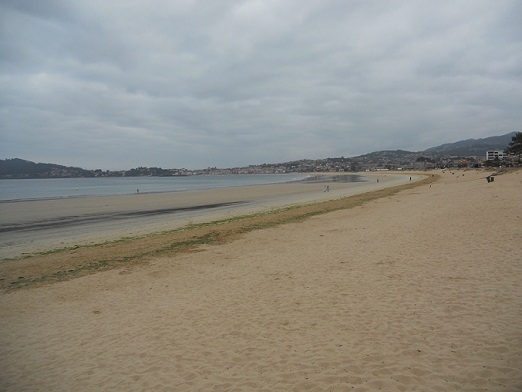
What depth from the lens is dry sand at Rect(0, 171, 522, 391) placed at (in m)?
4.38

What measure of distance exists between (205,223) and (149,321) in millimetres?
13631

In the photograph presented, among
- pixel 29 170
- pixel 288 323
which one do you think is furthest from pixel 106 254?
pixel 29 170

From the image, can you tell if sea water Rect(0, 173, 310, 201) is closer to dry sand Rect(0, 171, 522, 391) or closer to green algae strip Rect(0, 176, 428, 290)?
green algae strip Rect(0, 176, 428, 290)

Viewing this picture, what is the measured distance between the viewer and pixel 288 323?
5980 mm

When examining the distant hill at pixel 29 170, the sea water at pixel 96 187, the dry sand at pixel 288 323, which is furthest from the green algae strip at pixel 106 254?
the distant hill at pixel 29 170

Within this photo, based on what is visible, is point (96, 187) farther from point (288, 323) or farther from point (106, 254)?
point (288, 323)

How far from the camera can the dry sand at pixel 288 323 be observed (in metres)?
4.38

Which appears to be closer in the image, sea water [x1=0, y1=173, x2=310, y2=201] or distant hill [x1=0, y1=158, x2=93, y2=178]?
sea water [x1=0, y1=173, x2=310, y2=201]

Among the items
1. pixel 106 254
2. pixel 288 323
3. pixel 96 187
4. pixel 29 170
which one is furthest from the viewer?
pixel 29 170

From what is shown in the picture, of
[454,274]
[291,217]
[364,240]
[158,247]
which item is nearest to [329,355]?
[454,274]

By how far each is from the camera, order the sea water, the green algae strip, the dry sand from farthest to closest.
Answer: the sea water, the green algae strip, the dry sand

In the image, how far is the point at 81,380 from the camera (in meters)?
4.79

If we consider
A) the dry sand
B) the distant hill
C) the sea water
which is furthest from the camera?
the distant hill

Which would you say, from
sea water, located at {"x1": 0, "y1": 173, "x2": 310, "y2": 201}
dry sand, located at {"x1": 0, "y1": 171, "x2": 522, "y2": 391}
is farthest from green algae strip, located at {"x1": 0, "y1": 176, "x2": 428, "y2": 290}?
sea water, located at {"x1": 0, "y1": 173, "x2": 310, "y2": 201}
